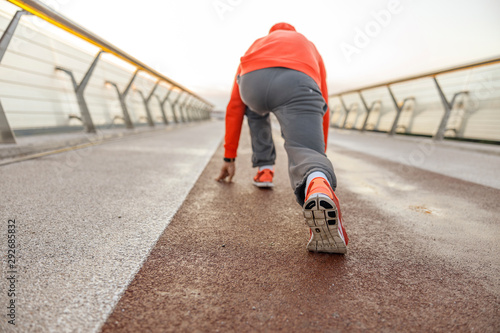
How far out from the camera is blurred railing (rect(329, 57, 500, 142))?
5.73 m

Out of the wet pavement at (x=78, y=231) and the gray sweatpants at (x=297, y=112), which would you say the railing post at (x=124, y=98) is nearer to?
the wet pavement at (x=78, y=231)

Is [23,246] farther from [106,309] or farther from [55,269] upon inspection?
[106,309]

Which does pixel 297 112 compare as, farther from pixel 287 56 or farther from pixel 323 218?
pixel 323 218

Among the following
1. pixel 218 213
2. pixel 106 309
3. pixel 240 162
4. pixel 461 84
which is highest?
pixel 461 84

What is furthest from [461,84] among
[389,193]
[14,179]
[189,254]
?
[14,179]

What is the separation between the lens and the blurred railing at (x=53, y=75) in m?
3.15

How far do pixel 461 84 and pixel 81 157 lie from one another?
7.41 m

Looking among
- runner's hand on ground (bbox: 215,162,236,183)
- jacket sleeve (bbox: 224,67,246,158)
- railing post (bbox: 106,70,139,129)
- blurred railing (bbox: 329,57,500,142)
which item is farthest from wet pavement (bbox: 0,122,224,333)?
blurred railing (bbox: 329,57,500,142)

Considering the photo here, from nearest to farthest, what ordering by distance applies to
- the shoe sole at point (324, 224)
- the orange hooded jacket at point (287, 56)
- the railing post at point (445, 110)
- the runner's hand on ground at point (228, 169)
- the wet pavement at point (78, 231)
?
the wet pavement at point (78, 231) < the shoe sole at point (324, 224) < the orange hooded jacket at point (287, 56) < the runner's hand on ground at point (228, 169) < the railing post at point (445, 110)

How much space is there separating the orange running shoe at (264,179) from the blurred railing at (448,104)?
4904mm

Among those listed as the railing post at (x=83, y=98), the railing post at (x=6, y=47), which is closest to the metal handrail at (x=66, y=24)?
the railing post at (x=6, y=47)

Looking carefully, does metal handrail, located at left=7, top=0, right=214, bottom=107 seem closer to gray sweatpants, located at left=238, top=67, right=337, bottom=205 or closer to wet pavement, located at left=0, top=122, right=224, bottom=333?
wet pavement, located at left=0, top=122, right=224, bottom=333

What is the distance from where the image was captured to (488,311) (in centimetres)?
91

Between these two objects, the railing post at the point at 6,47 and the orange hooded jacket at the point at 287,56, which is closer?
the orange hooded jacket at the point at 287,56
